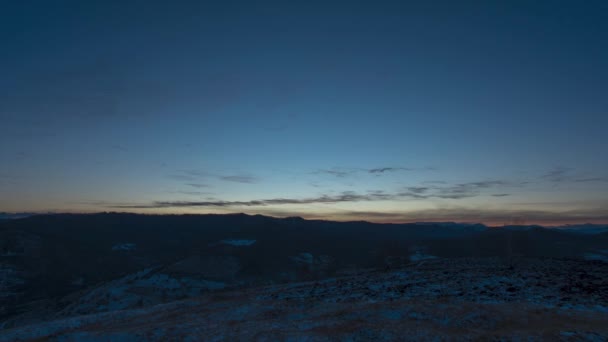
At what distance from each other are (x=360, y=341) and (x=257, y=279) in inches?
3195

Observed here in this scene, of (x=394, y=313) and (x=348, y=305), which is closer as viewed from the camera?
(x=394, y=313)

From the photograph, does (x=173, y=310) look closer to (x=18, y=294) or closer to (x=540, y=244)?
(x=18, y=294)

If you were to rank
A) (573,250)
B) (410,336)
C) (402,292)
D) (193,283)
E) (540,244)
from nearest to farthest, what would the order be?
1. (410,336)
2. (402,292)
3. (193,283)
4. (573,250)
5. (540,244)

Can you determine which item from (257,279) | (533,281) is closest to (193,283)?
(257,279)

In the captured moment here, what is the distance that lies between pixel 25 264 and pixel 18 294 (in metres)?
34.0

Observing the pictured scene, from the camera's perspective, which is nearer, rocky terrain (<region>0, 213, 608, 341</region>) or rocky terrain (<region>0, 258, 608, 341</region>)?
rocky terrain (<region>0, 258, 608, 341</region>)

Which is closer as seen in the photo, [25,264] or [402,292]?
[402,292]

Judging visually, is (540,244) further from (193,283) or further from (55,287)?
(55,287)

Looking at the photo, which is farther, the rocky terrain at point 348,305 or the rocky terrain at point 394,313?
the rocky terrain at point 348,305

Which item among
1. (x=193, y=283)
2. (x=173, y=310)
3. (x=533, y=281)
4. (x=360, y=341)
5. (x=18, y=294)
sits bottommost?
(x=18, y=294)

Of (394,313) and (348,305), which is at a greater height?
(394,313)

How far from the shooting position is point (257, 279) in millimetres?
97938

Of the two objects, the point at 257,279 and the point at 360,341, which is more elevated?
the point at 360,341

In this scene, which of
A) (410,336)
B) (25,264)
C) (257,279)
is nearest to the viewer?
(410,336)
